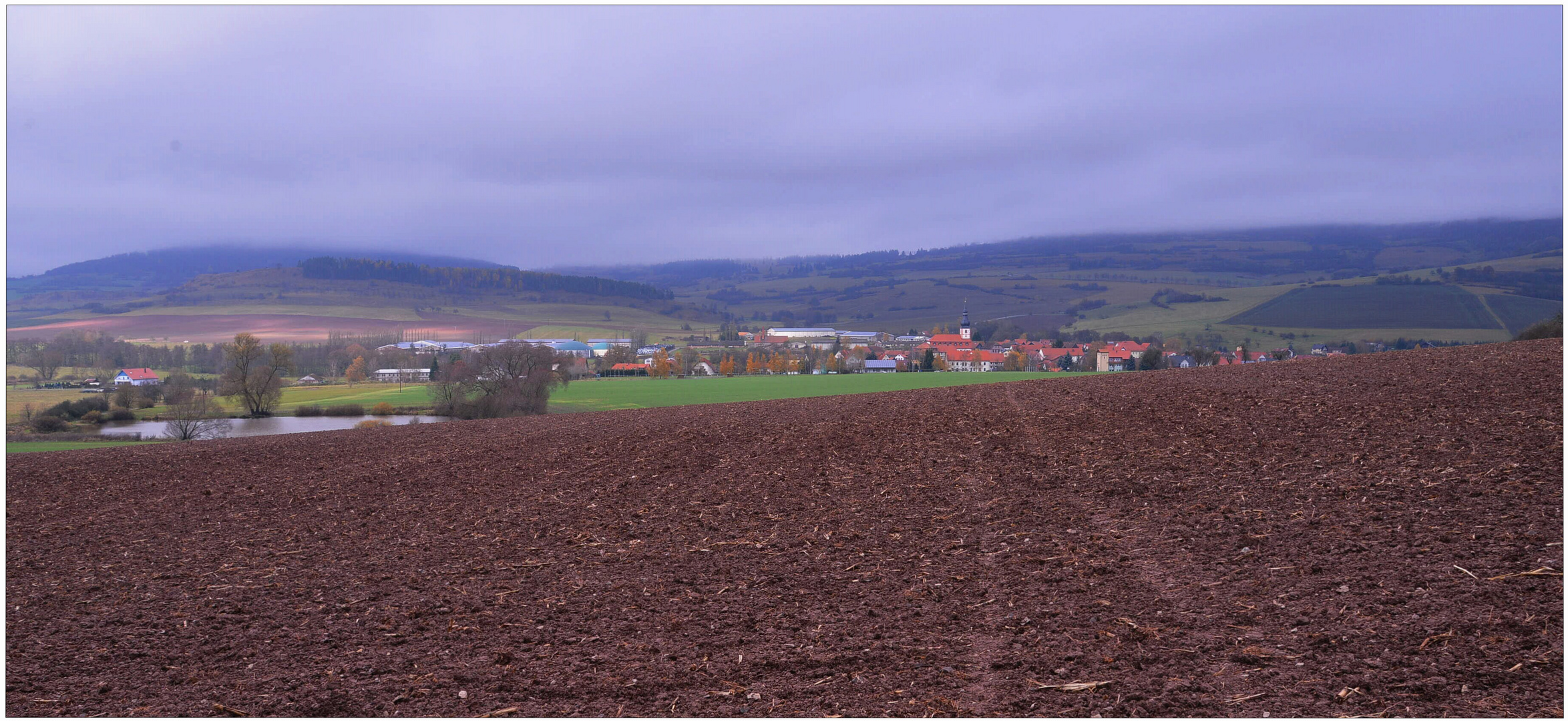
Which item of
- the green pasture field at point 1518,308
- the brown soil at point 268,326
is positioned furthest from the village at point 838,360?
the brown soil at point 268,326

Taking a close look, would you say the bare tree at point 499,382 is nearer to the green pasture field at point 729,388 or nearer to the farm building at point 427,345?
the green pasture field at point 729,388

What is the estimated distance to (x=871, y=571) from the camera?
252 inches

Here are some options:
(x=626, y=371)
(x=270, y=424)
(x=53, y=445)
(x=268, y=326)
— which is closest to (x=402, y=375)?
(x=626, y=371)

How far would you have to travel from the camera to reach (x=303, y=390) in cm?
4412

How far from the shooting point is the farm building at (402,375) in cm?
4392

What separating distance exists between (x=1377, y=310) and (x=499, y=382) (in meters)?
85.9

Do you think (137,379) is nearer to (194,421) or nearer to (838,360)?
(194,421)

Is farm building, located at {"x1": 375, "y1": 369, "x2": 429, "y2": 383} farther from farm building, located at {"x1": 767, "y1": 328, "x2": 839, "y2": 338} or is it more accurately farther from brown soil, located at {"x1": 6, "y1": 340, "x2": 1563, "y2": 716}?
→ farm building, located at {"x1": 767, "y1": 328, "x2": 839, "y2": 338}

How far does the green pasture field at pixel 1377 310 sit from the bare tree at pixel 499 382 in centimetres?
A: 6894

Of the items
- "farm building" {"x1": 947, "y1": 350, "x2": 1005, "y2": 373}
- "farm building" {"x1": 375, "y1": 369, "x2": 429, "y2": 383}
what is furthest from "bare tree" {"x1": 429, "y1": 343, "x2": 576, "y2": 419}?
"farm building" {"x1": 947, "y1": 350, "x2": 1005, "y2": 373}

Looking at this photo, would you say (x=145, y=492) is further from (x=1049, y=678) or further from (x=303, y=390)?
(x=303, y=390)

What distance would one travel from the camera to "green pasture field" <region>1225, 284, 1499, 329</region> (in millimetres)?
72500

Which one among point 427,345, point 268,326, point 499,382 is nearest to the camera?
point 499,382

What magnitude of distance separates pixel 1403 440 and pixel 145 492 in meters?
14.2
